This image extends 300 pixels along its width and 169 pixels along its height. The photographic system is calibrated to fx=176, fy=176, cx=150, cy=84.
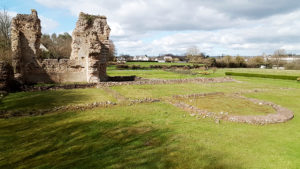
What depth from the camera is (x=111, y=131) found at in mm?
7488

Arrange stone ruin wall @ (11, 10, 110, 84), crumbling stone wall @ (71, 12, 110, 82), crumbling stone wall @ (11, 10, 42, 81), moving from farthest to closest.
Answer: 1. crumbling stone wall @ (71, 12, 110, 82)
2. stone ruin wall @ (11, 10, 110, 84)
3. crumbling stone wall @ (11, 10, 42, 81)

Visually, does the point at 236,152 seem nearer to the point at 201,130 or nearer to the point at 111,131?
the point at 201,130

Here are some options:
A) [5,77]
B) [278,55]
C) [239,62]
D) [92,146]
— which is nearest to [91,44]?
[5,77]

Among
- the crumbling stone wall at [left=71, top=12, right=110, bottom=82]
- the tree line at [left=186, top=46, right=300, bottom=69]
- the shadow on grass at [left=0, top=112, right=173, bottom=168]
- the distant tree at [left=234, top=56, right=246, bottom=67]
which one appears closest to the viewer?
the shadow on grass at [left=0, top=112, right=173, bottom=168]

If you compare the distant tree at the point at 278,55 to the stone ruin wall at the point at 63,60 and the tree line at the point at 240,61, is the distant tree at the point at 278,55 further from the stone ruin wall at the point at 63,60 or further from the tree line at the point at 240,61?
the stone ruin wall at the point at 63,60

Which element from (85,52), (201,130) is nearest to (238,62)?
(85,52)

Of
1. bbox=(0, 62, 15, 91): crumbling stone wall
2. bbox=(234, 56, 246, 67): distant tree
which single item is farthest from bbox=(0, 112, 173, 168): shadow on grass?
bbox=(234, 56, 246, 67): distant tree

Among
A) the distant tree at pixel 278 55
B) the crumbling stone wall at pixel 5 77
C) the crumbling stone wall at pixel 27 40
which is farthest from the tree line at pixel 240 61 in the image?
the crumbling stone wall at pixel 5 77

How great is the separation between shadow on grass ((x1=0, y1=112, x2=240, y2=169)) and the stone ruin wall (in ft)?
42.1

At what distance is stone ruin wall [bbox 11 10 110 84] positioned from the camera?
19.0 m

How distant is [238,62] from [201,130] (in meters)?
73.6

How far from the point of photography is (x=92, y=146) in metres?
6.16

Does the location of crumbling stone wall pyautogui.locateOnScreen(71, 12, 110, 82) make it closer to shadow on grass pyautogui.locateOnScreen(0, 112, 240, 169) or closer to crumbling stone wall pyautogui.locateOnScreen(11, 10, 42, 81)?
crumbling stone wall pyautogui.locateOnScreen(11, 10, 42, 81)

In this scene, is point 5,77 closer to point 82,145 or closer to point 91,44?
point 91,44
